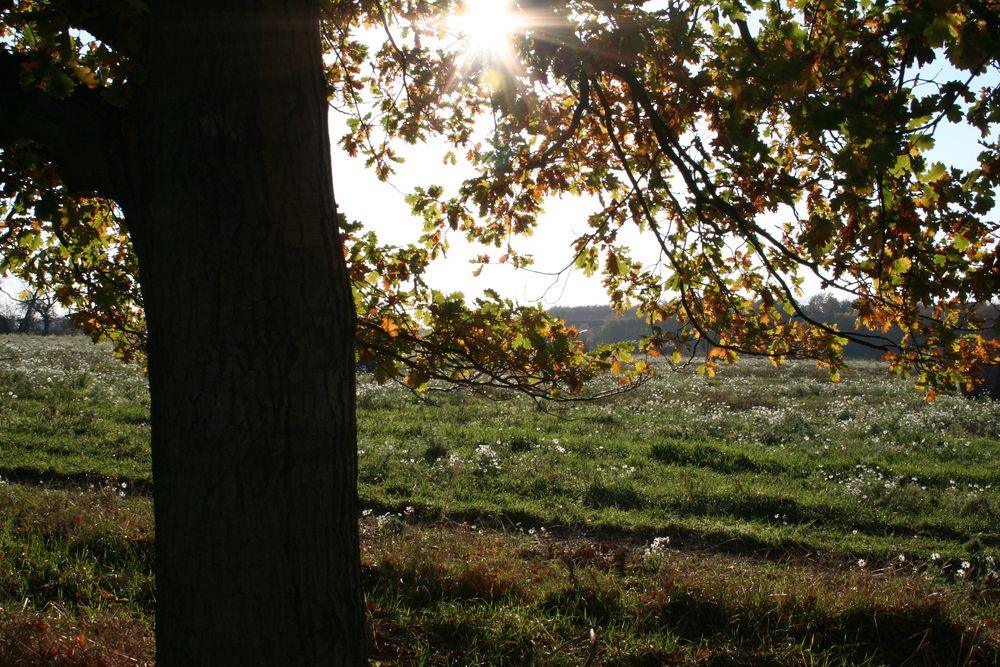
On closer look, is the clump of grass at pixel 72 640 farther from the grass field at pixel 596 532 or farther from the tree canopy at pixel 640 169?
the tree canopy at pixel 640 169

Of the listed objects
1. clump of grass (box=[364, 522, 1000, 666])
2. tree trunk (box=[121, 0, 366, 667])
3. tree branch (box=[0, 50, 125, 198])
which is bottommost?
clump of grass (box=[364, 522, 1000, 666])

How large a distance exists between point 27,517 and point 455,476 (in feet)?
17.6

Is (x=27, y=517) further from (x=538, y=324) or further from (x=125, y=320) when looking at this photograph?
(x=538, y=324)

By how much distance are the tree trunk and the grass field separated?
75.9 inches

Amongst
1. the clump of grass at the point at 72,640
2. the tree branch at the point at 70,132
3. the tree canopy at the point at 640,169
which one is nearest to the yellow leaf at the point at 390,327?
the tree canopy at the point at 640,169

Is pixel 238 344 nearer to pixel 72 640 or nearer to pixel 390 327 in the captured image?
pixel 390 327

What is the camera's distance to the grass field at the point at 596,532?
5.10m

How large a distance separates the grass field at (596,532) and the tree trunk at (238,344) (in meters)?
1.93

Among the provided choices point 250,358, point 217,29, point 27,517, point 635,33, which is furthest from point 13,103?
point 27,517

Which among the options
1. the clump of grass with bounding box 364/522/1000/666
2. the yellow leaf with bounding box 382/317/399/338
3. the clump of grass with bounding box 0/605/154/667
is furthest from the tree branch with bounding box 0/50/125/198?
the clump of grass with bounding box 364/522/1000/666

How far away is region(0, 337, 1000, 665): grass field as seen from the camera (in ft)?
16.7

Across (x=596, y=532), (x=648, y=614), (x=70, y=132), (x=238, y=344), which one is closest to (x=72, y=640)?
(x=238, y=344)

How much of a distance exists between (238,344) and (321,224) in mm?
547

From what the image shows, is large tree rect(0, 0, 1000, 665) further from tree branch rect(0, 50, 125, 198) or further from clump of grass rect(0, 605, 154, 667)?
clump of grass rect(0, 605, 154, 667)
